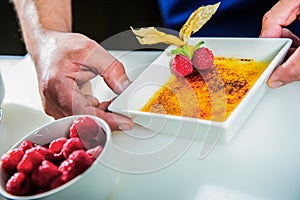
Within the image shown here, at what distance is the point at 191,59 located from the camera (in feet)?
2.88

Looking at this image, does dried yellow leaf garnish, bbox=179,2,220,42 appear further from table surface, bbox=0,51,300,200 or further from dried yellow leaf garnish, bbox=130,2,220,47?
table surface, bbox=0,51,300,200

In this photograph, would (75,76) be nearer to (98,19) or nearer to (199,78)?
(199,78)

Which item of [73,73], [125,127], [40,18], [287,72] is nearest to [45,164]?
[125,127]

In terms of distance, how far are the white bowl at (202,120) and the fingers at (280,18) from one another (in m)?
0.08

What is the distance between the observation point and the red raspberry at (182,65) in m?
0.87

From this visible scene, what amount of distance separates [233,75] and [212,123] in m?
0.19

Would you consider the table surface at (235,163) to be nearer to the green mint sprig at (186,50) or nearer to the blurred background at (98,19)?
the green mint sprig at (186,50)

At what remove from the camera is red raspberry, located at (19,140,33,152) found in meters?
0.66

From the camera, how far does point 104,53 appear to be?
88 cm

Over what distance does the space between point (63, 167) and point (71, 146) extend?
0.03 meters

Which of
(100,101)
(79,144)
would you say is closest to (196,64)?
(100,101)

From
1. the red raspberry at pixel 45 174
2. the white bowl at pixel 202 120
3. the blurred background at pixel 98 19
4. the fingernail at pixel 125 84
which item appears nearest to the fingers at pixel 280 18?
the white bowl at pixel 202 120

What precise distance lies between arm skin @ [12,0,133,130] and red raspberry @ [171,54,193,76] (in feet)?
0.32

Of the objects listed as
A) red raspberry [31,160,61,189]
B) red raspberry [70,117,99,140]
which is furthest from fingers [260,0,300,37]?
red raspberry [31,160,61,189]
